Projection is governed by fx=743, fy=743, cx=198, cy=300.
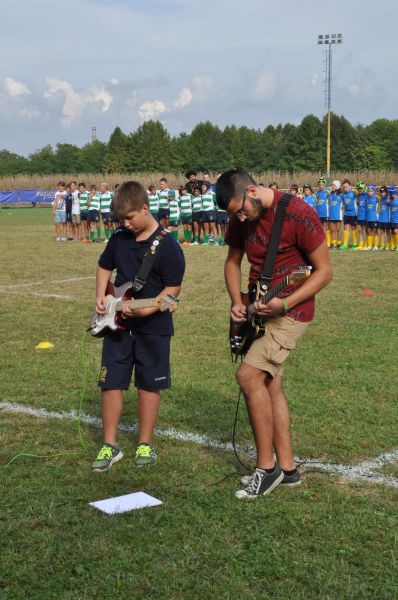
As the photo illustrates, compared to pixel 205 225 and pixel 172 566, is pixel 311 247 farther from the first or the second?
pixel 205 225

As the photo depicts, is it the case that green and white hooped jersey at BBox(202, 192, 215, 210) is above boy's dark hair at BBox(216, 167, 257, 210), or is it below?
below

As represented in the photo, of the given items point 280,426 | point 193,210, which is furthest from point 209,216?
point 280,426

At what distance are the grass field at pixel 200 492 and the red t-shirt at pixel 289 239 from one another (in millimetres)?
1293

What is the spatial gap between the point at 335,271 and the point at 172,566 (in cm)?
1404

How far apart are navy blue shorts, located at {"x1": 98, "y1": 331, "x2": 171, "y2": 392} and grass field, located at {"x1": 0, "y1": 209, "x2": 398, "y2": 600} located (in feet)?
1.86

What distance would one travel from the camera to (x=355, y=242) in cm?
2502

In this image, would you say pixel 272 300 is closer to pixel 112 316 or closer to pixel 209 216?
pixel 112 316

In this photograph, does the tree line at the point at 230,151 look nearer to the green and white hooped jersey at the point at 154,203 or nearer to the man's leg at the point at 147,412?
the green and white hooped jersey at the point at 154,203

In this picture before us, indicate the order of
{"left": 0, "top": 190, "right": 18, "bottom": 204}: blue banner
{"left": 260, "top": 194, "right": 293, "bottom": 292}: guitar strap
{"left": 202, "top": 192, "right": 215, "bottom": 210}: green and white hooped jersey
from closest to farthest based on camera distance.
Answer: {"left": 260, "top": 194, "right": 293, "bottom": 292}: guitar strap
{"left": 202, "top": 192, "right": 215, "bottom": 210}: green and white hooped jersey
{"left": 0, "top": 190, "right": 18, "bottom": 204}: blue banner

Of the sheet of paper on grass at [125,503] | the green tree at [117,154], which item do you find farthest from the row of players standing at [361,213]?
the green tree at [117,154]

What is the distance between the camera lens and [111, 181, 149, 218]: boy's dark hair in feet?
16.9

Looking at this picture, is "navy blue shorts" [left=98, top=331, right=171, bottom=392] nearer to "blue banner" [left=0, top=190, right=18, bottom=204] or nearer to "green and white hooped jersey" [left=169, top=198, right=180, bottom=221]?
"green and white hooped jersey" [left=169, top=198, right=180, bottom=221]

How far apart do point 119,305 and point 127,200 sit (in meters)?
0.75

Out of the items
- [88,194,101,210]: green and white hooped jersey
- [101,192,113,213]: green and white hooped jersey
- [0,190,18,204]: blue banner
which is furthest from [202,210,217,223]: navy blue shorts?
[0,190,18,204]: blue banner
